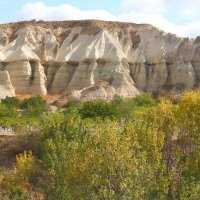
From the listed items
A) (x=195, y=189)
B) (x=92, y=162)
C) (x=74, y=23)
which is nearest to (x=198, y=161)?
(x=195, y=189)

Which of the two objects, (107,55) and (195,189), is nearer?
(195,189)

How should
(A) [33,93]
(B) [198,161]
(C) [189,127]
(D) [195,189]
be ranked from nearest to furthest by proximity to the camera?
(D) [195,189], (B) [198,161], (C) [189,127], (A) [33,93]

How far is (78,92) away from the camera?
7050cm

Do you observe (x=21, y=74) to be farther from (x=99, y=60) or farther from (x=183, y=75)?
(x=183, y=75)

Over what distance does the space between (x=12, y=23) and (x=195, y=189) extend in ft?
248

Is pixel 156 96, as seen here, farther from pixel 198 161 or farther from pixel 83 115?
pixel 198 161

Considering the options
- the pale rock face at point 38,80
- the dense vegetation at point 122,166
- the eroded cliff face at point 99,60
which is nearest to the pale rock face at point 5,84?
the eroded cliff face at point 99,60

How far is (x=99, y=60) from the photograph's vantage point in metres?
78.8

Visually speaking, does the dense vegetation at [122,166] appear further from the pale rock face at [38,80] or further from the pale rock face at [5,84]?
the pale rock face at [38,80]

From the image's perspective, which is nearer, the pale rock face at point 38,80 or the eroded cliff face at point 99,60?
the eroded cliff face at point 99,60

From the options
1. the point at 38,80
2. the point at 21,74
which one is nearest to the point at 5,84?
the point at 21,74

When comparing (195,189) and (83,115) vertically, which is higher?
(195,189)

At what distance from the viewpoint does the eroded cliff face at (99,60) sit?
74.7 metres

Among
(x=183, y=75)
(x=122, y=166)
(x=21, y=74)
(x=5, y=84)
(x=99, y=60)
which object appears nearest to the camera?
(x=122, y=166)
